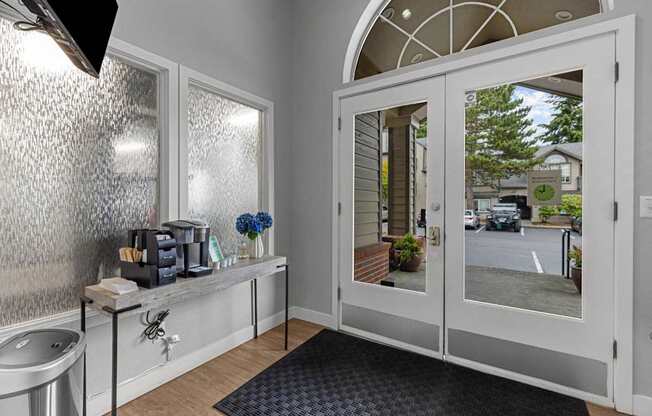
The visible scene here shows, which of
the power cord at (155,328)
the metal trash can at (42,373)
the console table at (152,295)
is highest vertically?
the console table at (152,295)

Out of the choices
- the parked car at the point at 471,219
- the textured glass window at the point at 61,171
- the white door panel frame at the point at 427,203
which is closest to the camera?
the textured glass window at the point at 61,171

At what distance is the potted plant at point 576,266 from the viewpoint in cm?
201

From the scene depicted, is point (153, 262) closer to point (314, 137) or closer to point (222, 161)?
point (222, 161)

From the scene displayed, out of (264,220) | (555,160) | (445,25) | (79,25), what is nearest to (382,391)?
(264,220)

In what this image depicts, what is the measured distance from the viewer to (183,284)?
186 centimetres

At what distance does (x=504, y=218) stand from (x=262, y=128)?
2.16 m

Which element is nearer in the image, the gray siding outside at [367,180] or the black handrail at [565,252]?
the black handrail at [565,252]

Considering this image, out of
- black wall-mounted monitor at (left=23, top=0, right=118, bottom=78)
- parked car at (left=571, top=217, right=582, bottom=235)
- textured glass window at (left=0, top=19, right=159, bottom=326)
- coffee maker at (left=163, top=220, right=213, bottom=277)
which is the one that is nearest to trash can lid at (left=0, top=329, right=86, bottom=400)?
textured glass window at (left=0, top=19, right=159, bottom=326)

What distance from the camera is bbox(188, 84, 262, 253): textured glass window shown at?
7.83 ft

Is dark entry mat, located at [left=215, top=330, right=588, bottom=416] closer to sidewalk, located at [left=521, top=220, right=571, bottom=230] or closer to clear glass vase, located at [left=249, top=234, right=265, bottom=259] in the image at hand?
clear glass vase, located at [left=249, top=234, right=265, bottom=259]

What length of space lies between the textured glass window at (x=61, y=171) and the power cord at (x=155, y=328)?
413 mm

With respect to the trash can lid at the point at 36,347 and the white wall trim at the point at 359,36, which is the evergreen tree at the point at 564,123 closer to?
the white wall trim at the point at 359,36

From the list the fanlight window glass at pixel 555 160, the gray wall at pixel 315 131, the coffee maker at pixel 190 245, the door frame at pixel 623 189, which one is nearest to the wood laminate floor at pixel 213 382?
the door frame at pixel 623 189

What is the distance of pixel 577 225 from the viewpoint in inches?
79.6
